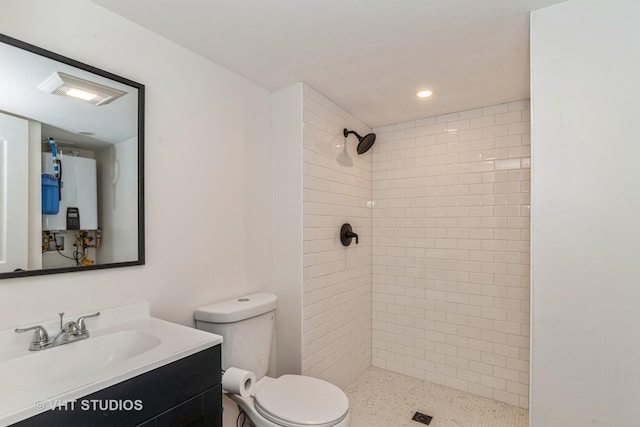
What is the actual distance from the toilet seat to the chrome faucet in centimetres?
82

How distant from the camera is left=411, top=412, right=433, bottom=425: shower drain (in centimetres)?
217

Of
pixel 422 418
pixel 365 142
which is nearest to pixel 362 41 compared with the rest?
pixel 365 142

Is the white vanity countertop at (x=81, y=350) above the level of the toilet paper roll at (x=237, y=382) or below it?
above

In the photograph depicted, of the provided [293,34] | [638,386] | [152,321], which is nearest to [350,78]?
[293,34]

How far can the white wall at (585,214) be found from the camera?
1.24m

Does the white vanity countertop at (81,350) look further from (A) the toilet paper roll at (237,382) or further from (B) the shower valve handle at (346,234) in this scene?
(B) the shower valve handle at (346,234)

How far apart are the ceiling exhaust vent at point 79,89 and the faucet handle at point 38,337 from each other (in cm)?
85

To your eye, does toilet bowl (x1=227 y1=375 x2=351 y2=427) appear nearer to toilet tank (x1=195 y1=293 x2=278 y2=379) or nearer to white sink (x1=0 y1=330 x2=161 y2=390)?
toilet tank (x1=195 y1=293 x2=278 y2=379)

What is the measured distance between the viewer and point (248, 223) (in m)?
2.07

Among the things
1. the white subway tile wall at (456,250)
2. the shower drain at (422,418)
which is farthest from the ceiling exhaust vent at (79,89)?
the shower drain at (422,418)

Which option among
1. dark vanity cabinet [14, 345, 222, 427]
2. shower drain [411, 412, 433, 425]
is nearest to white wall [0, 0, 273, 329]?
dark vanity cabinet [14, 345, 222, 427]

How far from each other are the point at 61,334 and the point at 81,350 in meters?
0.09

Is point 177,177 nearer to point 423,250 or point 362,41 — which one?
point 362,41

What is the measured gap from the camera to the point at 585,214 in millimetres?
1300
